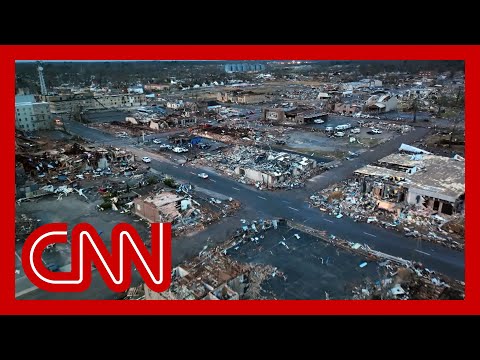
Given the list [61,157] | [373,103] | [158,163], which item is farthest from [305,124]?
[61,157]

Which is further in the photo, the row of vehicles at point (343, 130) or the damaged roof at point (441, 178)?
the row of vehicles at point (343, 130)

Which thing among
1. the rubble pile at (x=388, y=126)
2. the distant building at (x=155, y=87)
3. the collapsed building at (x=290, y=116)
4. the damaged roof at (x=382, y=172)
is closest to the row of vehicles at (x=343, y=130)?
the rubble pile at (x=388, y=126)

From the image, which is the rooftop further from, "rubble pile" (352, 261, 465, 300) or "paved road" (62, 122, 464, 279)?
"rubble pile" (352, 261, 465, 300)

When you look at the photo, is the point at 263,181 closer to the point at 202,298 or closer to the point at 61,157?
the point at 202,298

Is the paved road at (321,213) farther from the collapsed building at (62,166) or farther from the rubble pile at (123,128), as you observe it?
the rubble pile at (123,128)

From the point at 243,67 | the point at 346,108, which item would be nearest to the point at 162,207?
the point at 346,108

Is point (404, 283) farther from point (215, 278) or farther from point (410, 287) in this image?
point (215, 278)

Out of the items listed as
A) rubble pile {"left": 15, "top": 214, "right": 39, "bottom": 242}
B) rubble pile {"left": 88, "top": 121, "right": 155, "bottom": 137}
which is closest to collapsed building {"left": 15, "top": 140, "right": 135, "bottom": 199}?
rubble pile {"left": 15, "top": 214, "right": 39, "bottom": 242}
